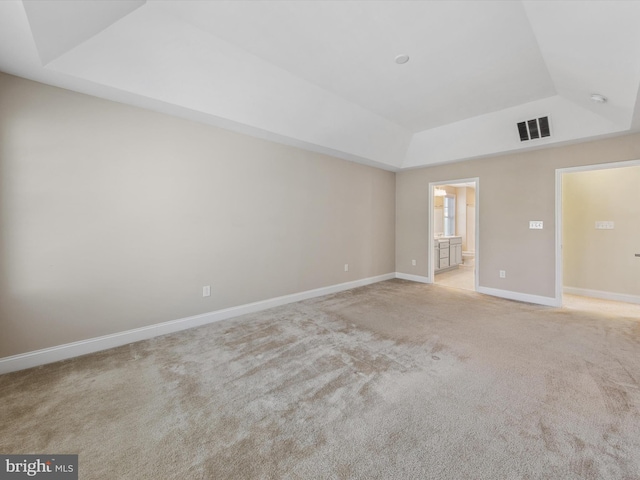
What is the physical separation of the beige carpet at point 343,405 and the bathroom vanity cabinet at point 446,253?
3.52 meters

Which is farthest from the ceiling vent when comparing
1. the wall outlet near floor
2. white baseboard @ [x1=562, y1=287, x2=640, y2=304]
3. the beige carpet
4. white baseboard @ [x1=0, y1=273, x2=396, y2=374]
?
white baseboard @ [x1=0, y1=273, x2=396, y2=374]

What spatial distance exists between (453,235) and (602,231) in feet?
15.0

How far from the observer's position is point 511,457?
1448 mm

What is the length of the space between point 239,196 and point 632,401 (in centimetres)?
423

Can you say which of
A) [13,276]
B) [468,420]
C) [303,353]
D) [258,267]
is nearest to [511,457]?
[468,420]

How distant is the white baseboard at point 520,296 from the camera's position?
4168mm

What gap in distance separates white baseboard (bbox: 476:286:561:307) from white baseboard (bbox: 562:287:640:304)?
118 centimetres

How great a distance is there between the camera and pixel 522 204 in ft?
14.6

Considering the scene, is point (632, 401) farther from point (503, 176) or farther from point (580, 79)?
point (503, 176)

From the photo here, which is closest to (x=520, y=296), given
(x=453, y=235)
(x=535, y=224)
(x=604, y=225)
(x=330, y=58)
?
(x=535, y=224)

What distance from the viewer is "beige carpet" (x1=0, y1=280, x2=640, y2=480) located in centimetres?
143

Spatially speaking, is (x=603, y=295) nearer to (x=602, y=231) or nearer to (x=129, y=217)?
(x=602, y=231)

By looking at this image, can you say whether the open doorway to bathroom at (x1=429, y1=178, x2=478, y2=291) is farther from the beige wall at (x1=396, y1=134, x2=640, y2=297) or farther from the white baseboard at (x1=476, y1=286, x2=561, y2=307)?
the beige wall at (x1=396, y1=134, x2=640, y2=297)

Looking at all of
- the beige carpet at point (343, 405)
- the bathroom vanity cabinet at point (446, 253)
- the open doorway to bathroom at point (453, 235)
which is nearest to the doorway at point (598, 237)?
the open doorway to bathroom at point (453, 235)
